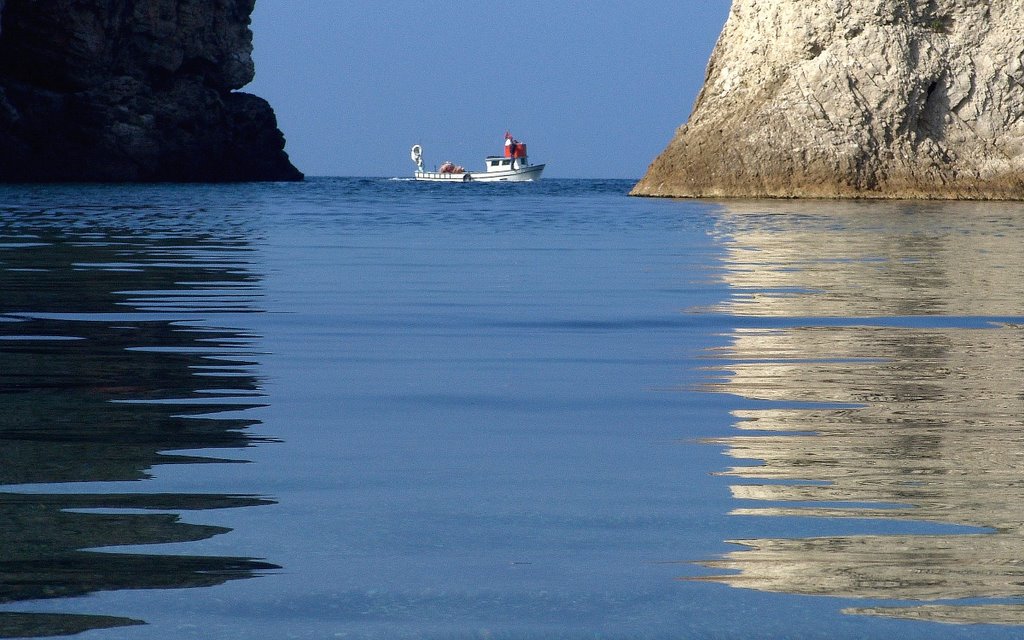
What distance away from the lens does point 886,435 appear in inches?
186

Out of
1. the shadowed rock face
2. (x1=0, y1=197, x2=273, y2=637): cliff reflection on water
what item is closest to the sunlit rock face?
the shadowed rock face

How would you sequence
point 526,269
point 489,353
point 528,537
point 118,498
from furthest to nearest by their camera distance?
point 526,269 < point 489,353 < point 118,498 < point 528,537

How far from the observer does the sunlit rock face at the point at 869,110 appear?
43.4 metres

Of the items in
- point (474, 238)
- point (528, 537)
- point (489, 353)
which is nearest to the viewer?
point (528, 537)

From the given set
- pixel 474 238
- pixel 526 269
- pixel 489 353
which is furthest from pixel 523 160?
pixel 489 353

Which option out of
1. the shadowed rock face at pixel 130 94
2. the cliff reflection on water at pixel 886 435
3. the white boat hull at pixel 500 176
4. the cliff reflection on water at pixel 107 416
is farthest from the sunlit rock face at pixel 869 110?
the white boat hull at pixel 500 176

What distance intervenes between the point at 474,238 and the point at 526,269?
6803 millimetres

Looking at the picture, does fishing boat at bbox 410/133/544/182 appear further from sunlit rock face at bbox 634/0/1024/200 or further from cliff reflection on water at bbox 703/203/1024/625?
cliff reflection on water at bbox 703/203/1024/625

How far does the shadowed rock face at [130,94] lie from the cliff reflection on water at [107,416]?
55107 millimetres

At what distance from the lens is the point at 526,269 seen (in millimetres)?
13961

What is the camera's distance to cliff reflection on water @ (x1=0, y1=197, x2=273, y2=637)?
3.11 m

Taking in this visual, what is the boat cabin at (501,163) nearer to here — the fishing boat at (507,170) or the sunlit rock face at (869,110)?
the fishing boat at (507,170)

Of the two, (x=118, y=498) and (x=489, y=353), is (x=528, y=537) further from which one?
(x=489, y=353)

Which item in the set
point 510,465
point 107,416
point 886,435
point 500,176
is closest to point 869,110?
point 886,435
